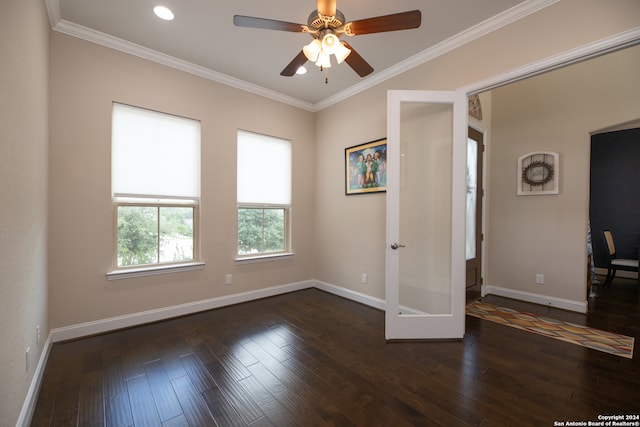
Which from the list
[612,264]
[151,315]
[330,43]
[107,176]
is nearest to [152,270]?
[151,315]

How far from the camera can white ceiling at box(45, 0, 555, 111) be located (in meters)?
2.30

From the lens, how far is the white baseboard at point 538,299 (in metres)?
3.39

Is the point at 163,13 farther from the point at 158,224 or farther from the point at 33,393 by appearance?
the point at 33,393

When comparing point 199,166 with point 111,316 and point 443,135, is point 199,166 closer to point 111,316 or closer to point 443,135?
point 111,316

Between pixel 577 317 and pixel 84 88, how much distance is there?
6021 millimetres

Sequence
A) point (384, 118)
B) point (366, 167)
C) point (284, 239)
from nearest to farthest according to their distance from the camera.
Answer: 1. point (384, 118)
2. point (366, 167)
3. point (284, 239)

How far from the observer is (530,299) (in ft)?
12.5

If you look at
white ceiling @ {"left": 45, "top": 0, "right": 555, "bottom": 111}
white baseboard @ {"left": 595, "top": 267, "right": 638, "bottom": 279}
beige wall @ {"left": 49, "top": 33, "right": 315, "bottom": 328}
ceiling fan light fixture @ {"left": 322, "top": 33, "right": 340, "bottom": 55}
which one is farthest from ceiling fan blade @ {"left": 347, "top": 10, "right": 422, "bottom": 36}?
white baseboard @ {"left": 595, "top": 267, "right": 638, "bottom": 279}

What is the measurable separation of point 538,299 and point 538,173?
5.84 feet

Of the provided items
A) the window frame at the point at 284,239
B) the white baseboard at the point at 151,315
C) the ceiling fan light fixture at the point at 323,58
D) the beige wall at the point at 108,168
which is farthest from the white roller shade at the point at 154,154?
the ceiling fan light fixture at the point at 323,58

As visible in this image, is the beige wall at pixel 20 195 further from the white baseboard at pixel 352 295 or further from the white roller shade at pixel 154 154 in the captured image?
the white baseboard at pixel 352 295

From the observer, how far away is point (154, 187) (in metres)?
3.02

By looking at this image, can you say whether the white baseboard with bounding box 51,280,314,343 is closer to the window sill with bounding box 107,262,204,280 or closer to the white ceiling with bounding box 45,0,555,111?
the window sill with bounding box 107,262,204,280

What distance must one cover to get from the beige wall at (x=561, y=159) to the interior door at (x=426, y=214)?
2.03m
